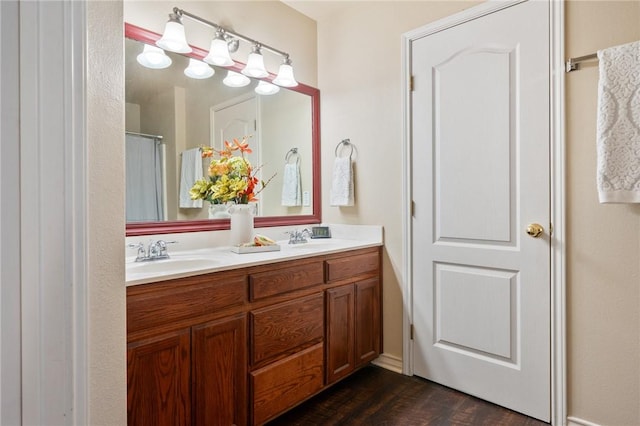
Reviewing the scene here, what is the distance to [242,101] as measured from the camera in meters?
2.37

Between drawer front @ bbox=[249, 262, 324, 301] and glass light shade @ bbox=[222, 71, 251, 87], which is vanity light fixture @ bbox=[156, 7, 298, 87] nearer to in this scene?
glass light shade @ bbox=[222, 71, 251, 87]

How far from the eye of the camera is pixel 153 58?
1930 millimetres

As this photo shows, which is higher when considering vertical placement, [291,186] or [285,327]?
[291,186]

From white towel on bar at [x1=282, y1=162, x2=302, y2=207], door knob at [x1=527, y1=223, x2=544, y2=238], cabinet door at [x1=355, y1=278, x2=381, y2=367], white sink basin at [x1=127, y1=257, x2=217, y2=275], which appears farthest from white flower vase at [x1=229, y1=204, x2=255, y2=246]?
door knob at [x1=527, y1=223, x2=544, y2=238]

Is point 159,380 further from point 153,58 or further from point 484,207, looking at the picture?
point 484,207

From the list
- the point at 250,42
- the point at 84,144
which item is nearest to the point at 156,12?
the point at 250,42

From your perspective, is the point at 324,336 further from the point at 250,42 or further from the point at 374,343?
the point at 250,42

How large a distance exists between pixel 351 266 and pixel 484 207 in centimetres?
82

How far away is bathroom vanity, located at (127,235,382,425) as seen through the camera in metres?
1.33

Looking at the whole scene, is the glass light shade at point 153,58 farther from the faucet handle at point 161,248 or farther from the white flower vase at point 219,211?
the faucet handle at point 161,248

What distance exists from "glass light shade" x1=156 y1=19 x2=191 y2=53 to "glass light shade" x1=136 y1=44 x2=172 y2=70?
0.04 m

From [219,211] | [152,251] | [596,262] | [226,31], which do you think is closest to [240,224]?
[219,211]

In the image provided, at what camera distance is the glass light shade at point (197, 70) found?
2.08m

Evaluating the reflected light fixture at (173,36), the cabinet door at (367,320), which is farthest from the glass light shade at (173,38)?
the cabinet door at (367,320)
